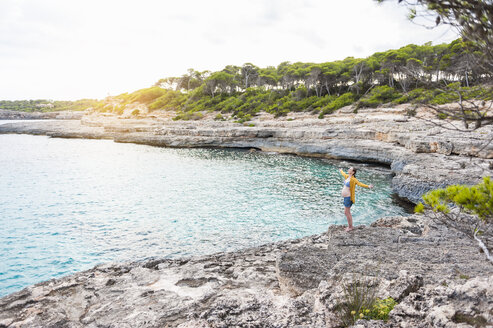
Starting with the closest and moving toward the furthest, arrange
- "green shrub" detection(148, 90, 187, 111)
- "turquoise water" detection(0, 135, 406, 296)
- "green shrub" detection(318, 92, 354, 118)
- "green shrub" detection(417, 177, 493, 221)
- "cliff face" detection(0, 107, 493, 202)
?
"green shrub" detection(417, 177, 493, 221) → "turquoise water" detection(0, 135, 406, 296) → "cliff face" detection(0, 107, 493, 202) → "green shrub" detection(318, 92, 354, 118) → "green shrub" detection(148, 90, 187, 111)

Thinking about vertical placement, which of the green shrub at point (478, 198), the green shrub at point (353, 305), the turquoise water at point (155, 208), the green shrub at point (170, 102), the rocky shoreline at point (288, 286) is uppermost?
the green shrub at point (170, 102)

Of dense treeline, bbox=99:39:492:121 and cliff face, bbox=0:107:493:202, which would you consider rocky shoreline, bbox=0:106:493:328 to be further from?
dense treeline, bbox=99:39:492:121

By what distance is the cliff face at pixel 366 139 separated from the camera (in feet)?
44.5

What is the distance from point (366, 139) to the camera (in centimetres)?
2325

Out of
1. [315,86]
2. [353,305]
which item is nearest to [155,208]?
[353,305]

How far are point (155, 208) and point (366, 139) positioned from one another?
19113 millimetres

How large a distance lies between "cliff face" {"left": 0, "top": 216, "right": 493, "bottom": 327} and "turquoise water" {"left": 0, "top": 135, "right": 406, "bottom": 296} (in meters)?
2.54

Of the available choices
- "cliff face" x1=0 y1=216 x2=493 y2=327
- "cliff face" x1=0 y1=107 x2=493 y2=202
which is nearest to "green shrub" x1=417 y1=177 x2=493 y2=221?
"cliff face" x1=0 y1=107 x2=493 y2=202

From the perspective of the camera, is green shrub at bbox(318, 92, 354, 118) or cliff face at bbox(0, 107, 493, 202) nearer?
cliff face at bbox(0, 107, 493, 202)

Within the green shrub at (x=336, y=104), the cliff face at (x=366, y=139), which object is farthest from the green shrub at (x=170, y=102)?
the green shrub at (x=336, y=104)

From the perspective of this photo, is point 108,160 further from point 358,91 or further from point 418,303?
point 358,91

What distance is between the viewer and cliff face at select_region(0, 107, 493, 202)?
13.6m

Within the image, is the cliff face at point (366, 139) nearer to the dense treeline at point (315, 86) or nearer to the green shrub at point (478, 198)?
the green shrub at point (478, 198)

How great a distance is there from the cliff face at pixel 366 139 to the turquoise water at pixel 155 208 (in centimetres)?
182
